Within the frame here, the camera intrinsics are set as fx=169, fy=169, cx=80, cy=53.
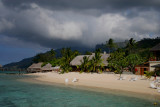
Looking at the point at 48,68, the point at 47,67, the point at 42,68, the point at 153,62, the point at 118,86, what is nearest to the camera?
the point at 118,86

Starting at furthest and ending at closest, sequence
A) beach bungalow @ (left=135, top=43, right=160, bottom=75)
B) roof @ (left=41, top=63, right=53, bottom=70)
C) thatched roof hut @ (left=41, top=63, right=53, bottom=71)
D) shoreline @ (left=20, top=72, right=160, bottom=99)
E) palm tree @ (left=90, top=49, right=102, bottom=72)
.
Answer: roof @ (left=41, top=63, right=53, bottom=70) → thatched roof hut @ (left=41, top=63, right=53, bottom=71) → palm tree @ (left=90, top=49, right=102, bottom=72) → beach bungalow @ (left=135, top=43, right=160, bottom=75) → shoreline @ (left=20, top=72, right=160, bottom=99)

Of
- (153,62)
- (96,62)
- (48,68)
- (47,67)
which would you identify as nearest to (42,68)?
(47,67)

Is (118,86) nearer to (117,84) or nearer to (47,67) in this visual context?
(117,84)

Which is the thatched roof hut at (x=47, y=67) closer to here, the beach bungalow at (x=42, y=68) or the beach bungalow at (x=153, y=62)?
the beach bungalow at (x=42, y=68)

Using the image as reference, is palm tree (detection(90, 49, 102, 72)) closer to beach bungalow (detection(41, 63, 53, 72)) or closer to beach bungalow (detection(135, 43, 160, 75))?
beach bungalow (detection(135, 43, 160, 75))

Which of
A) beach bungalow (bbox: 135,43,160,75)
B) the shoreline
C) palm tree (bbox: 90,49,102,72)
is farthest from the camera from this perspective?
palm tree (bbox: 90,49,102,72)

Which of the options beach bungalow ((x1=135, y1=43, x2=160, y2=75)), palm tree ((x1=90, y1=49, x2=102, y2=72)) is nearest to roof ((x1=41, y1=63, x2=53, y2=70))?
palm tree ((x1=90, y1=49, x2=102, y2=72))

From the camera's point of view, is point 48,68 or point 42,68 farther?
point 42,68

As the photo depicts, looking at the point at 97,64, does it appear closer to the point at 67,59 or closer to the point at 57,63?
the point at 67,59

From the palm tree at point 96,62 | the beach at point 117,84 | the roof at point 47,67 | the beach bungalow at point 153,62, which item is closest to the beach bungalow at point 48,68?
the roof at point 47,67

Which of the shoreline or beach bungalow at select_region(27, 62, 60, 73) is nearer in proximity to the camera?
the shoreline

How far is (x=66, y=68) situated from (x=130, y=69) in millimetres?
15860

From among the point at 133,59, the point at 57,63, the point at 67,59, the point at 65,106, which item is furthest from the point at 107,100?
the point at 57,63

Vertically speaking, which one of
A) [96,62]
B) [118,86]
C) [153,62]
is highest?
[96,62]
